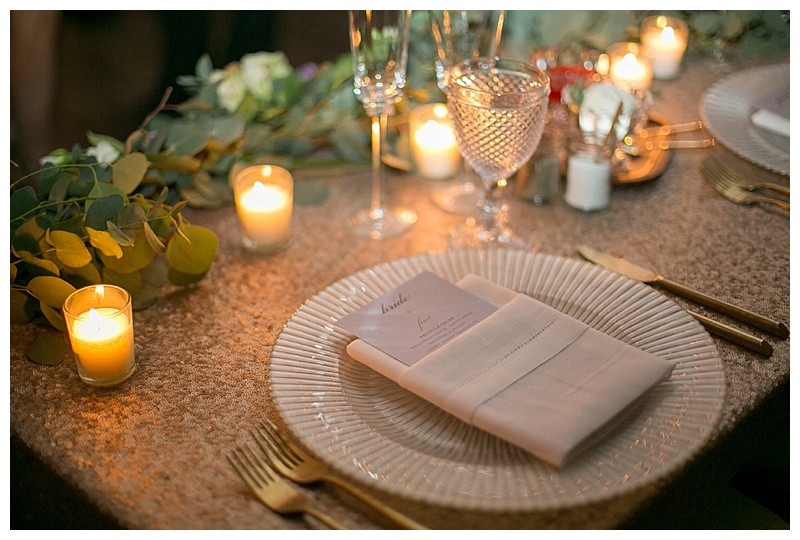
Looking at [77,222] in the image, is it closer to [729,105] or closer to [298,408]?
[298,408]

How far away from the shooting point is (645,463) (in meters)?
0.73

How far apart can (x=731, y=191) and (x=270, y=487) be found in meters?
0.85

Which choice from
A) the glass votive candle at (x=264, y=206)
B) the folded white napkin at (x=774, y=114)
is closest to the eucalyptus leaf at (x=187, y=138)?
the glass votive candle at (x=264, y=206)

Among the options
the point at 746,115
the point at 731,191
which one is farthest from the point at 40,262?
the point at 746,115

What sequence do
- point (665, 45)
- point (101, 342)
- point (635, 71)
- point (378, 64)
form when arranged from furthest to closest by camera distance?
1. point (665, 45)
2. point (635, 71)
3. point (378, 64)
4. point (101, 342)

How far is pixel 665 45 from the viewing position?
1604mm

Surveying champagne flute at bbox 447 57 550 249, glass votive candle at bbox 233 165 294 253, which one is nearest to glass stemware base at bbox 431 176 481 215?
champagne flute at bbox 447 57 550 249

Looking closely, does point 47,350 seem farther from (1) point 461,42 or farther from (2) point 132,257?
(1) point 461,42

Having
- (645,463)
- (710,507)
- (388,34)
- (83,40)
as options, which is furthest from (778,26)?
(83,40)

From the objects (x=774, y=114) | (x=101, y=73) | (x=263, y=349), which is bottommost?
(x=101, y=73)

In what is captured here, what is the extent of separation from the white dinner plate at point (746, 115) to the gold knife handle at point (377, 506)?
2.75 feet

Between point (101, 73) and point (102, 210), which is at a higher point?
point (102, 210)

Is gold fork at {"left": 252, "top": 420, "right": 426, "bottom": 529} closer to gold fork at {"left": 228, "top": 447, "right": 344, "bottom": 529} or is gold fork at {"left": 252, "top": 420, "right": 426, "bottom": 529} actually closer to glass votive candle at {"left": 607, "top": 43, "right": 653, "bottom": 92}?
gold fork at {"left": 228, "top": 447, "right": 344, "bottom": 529}

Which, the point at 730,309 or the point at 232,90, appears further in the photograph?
the point at 232,90
